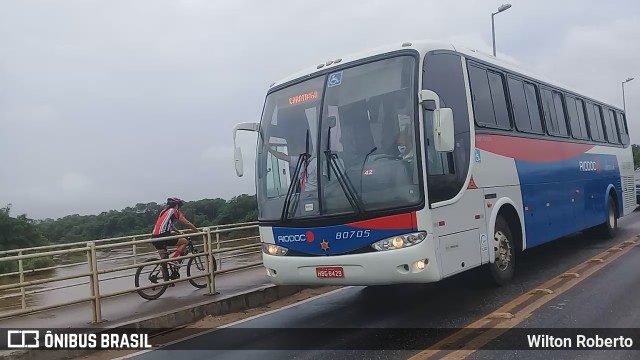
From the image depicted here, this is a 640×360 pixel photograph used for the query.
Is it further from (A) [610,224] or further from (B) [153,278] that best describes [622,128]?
(B) [153,278]

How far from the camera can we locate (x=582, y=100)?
12594 mm

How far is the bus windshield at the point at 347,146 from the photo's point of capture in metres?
6.39

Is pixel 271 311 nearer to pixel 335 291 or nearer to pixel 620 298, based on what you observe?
pixel 335 291

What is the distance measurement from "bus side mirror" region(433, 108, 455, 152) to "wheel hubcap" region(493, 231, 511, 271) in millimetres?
2345

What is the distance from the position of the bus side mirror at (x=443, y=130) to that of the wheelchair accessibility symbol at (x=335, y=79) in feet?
4.69

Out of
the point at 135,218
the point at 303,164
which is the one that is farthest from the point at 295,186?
the point at 135,218

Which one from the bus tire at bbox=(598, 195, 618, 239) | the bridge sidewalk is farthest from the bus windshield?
the bus tire at bbox=(598, 195, 618, 239)

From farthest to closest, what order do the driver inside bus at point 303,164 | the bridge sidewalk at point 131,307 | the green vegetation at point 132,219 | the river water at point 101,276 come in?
the green vegetation at point 132,219 → the river water at point 101,276 → the bridge sidewalk at point 131,307 → the driver inside bus at point 303,164

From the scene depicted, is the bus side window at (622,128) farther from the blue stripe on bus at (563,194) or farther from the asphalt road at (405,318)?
the asphalt road at (405,318)

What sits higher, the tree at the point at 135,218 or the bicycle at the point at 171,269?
the tree at the point at 135,218

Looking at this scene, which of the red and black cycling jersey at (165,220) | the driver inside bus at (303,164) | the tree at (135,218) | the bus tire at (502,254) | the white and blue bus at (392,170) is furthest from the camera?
the tree at (135,218)

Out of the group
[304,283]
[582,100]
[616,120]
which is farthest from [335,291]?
[616,120]

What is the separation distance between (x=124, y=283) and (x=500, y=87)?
9.14 m

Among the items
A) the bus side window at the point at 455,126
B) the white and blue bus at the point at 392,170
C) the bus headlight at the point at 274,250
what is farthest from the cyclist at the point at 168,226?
the bus side window at the point at 455,126
